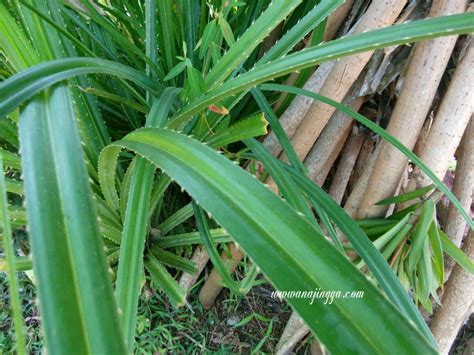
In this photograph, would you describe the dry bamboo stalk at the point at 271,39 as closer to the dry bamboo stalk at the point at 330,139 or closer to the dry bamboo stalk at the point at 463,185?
the dry bamboo stalk at the point at 330,139

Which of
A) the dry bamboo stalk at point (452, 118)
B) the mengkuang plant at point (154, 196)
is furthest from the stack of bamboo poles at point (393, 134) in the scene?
the mengkuang plant at point (154, 196)

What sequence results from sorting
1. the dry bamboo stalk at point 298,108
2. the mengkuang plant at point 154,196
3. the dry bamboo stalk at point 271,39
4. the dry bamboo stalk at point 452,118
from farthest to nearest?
the dry bamboo stalk at point 271,39 < the dry bamboo stalk at point 298,108 < the dry bamboo stalk at point 452,118 < the mengkuang plant at point 154,196

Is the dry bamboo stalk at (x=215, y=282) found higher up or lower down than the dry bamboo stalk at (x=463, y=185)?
lower down

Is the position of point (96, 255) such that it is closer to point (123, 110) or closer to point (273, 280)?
point (273, 280)

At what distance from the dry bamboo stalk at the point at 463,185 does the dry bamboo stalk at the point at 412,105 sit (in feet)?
0.40

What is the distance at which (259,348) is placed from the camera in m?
0.91

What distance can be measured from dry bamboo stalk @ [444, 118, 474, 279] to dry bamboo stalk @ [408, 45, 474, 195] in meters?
0.08

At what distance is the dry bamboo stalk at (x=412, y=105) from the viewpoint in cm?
72

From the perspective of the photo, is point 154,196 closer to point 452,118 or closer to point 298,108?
point 298,108

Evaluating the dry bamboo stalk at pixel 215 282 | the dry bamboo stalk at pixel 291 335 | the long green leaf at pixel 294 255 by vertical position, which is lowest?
the long green leaf at pixel 294 255

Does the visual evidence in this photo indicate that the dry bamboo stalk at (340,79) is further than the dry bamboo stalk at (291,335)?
No

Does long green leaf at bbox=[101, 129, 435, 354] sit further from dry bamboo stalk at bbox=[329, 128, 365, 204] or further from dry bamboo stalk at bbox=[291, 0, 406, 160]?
dry bamboo stalk at bbox=[329, 128, 365, 204]

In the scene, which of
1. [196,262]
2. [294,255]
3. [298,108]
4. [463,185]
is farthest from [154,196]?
[463,185]

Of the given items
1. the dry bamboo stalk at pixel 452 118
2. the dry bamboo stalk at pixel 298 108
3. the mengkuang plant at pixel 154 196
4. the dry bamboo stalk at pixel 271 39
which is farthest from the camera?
the dry bamboo stalk at pixel 271 39
